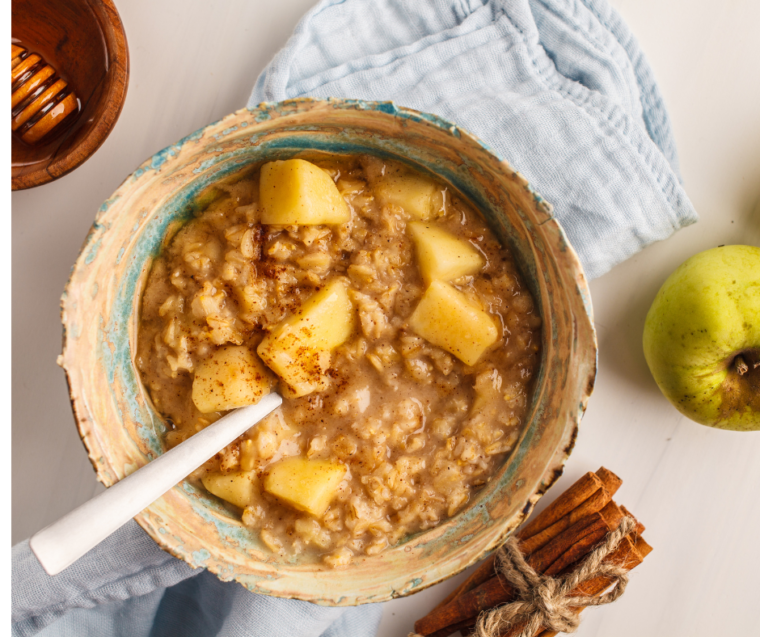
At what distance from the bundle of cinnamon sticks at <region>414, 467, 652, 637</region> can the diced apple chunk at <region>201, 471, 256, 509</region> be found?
0.67 metres

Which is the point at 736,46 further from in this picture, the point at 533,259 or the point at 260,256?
the point at 260,256

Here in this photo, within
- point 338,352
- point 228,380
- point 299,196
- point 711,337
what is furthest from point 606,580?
point 299,196

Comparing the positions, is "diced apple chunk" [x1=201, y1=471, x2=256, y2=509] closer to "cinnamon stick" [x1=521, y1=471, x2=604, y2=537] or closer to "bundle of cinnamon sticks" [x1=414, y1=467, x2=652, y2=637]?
"bundle of cinnamon sticks" [x1=414, y1=467, x2=652, y2=637]

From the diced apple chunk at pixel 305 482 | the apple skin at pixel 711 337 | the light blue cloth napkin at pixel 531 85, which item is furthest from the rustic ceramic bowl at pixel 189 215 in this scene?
the apple skin at pixel 711 337

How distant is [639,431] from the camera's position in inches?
66.7

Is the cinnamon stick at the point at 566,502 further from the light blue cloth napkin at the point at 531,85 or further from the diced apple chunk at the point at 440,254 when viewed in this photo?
the diced apple chunk at the point at 440,254

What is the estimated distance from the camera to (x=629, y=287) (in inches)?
65.7

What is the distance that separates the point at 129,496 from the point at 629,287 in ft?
4.51

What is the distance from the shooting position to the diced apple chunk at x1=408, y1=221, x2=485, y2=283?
1.30 metres

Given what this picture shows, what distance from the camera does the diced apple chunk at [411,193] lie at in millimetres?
1362

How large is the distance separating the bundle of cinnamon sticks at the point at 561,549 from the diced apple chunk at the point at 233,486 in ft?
2.20

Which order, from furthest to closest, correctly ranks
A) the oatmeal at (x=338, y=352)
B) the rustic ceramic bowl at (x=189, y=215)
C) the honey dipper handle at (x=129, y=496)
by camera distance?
the oatmeal at (x=338, y=352), the rustic ceramic bowl at (x=189, y=215), the honey dipper handle at (x=129, y=496)

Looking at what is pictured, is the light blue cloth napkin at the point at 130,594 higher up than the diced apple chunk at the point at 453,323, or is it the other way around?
the diced apple chunk at the point at 453,323

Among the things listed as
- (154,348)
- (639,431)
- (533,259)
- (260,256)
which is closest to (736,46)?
(533,259)
